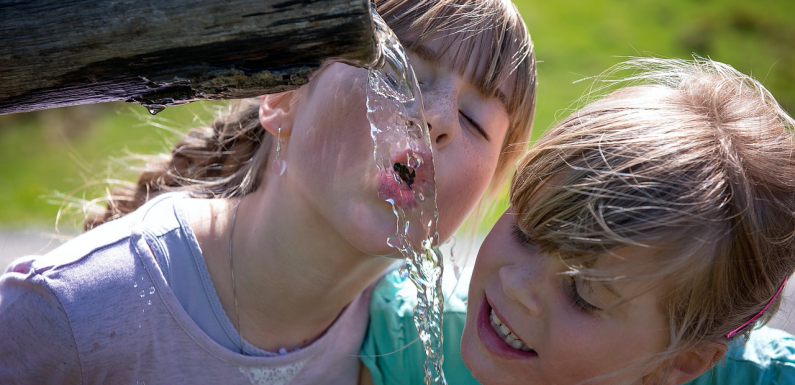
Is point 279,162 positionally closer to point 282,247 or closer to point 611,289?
point 282,247

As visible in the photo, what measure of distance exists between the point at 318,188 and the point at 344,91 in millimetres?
277

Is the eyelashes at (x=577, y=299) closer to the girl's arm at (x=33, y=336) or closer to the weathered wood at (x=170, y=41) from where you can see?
the weathered wood at (x=170, y=41)

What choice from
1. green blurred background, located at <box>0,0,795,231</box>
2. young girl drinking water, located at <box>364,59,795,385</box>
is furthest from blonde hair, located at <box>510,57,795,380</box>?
green blurred background, located at <box>0,0,795,231</box>

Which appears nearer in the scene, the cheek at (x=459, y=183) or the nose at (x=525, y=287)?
the nose at (x=525, y=287)

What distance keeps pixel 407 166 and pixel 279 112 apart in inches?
19.7

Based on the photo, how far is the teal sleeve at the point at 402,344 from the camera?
8.04ft

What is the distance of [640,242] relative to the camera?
170 cm

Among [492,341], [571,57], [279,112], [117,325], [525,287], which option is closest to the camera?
[525,287]

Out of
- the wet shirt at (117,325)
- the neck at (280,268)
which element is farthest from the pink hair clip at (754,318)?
the wet shirt at (117,325)

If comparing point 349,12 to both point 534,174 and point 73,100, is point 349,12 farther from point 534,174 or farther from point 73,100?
point 534,174

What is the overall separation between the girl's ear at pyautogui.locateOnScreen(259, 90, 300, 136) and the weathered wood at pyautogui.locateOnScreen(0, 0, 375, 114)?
0.68 meters

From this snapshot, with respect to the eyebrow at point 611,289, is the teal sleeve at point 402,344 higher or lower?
lower

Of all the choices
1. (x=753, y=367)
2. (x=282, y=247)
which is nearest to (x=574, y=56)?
(x=753, y=367)

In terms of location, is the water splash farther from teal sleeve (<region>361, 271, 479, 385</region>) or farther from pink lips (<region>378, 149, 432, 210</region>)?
teal sleeve (<region>361, 271, 479, 385</region>)
